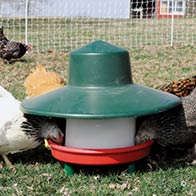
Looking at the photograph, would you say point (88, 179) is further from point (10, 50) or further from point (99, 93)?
point (10, 50)

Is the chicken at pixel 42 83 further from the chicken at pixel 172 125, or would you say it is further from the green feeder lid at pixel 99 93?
the chicken at pixel 172 125

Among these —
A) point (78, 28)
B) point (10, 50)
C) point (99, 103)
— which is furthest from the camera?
point (78, 28)

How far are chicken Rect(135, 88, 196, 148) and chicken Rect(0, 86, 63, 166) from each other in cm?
60

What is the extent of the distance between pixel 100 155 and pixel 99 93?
41 centimetres

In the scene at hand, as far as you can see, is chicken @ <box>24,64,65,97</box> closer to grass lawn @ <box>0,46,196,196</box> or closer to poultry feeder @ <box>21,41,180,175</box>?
grass lawn @ <box>0,46,196,196</box>

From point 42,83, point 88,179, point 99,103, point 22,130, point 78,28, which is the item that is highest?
point 99,103

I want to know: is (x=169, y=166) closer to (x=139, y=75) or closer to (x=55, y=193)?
(x=55, y=193)

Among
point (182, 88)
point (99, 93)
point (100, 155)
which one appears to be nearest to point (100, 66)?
point (99, 93)

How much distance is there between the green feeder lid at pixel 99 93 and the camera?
3.28m

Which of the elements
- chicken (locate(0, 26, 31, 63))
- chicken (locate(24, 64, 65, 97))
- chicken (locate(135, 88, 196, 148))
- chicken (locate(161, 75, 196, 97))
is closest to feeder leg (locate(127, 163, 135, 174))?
chicken (locate(135, 88, 196, 148))

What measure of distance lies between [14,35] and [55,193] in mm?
9997

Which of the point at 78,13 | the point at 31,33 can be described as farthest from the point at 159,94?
the point at 78,13

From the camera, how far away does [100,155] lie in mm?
3428

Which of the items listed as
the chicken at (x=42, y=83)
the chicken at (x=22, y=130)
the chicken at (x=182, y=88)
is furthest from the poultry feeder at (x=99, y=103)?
the chicken at (x=42, y=83)
